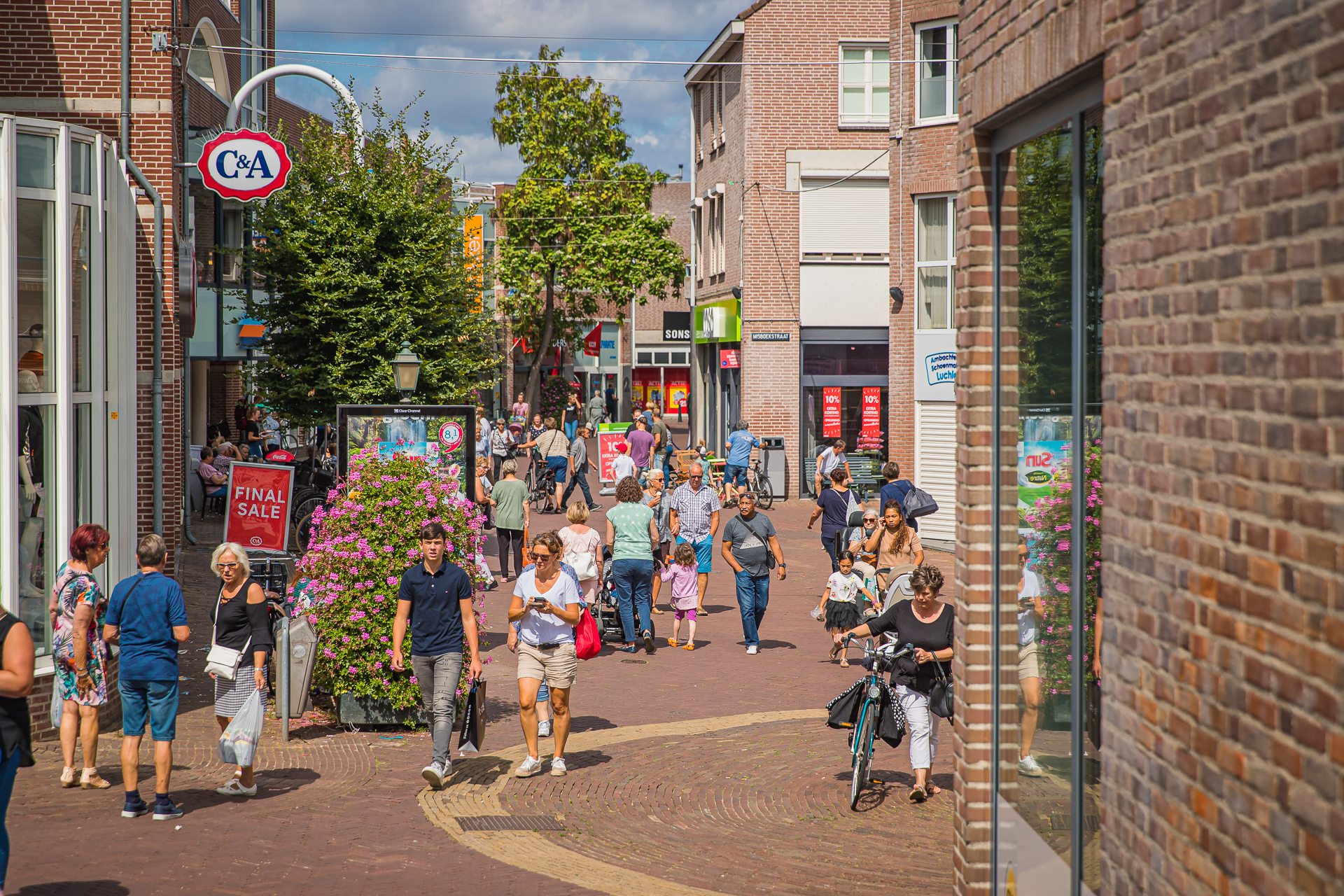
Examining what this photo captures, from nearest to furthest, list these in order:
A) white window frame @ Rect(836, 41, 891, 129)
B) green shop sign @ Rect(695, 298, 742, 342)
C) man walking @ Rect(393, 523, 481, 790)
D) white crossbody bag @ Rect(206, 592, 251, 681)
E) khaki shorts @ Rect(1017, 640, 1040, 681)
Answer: khaki shorts @ Rect(1017, 640, 1040, 681)
white crossbody bag @ Rect(206, 592, 251, 681)
man walking @ Rect(393, 523, 481, 790)
white window frame @ Rect(836, 41, 891, 129)
green shop sign @ Rect(695, 298, 742, 342)

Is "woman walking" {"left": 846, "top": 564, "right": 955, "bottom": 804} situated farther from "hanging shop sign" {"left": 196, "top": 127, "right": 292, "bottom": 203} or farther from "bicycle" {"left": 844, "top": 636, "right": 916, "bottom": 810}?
"hanging shop sign" {"left": 196, "top": 127, "right": 292, "bottom": 203}

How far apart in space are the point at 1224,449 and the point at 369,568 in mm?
7789

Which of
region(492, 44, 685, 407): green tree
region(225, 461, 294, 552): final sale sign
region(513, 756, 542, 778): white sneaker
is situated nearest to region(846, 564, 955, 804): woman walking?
region(513, 756, 542, 778): white sneaker

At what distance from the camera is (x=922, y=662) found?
27.5 feet

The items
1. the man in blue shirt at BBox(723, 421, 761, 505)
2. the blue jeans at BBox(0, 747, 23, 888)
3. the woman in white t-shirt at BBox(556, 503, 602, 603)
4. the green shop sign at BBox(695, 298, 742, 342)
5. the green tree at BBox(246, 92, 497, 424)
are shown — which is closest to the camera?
the blue jeans at BBox(0, 747, 23, 888)

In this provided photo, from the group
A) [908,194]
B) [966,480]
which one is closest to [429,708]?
[966,480]

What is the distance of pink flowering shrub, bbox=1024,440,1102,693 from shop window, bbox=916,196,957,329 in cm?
1809

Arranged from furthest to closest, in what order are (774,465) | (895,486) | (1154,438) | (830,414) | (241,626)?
(830,414) → (774,465) → (895,486) → (241,626) → (1154,438)

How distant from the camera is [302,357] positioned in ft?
72.1

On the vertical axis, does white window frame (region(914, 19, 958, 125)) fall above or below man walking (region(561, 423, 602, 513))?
above

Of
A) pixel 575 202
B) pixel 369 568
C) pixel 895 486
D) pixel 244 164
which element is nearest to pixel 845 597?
pixel 895 486

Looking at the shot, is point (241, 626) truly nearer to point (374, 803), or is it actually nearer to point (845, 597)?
point (374, 803)

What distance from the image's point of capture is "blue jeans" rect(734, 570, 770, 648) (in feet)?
43.3

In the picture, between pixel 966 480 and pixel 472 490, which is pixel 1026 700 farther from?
pixel 472 490
